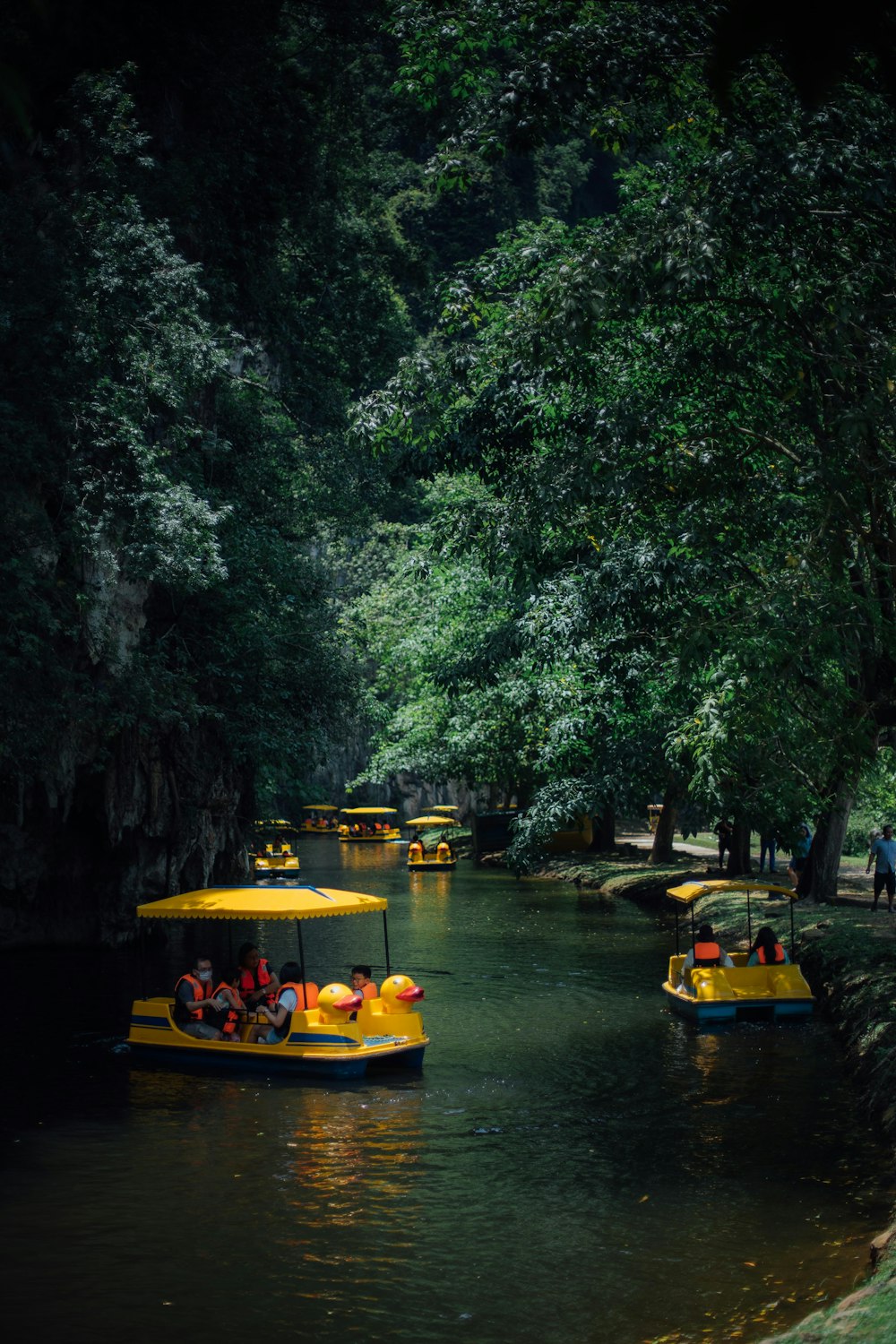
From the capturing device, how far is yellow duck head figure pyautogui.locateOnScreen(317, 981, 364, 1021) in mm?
16719

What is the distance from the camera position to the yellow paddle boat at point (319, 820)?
265 feet

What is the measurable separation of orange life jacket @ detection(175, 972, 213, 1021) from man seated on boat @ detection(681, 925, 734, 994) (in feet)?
22.7

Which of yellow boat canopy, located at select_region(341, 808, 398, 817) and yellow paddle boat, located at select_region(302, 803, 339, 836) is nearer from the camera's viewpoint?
yellow boat canopy, located at select_region(341, 808, 398, 817)

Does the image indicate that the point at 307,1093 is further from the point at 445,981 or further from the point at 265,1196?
the point at 445,981

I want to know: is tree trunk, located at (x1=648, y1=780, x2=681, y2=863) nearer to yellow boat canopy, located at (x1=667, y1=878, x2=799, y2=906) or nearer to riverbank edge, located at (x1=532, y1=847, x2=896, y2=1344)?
riverbank edge, located at (x1=532, y1=847, x2=896, y2=1344)

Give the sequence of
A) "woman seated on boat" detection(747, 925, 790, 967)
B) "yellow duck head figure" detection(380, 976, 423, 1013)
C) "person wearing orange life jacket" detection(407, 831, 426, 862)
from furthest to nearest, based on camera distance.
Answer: "person wearing orange life jacket" detection(407, 831, 426, 862), "woman seated on boat" detection(747, 925, 790, 967), "yellow duck head figure" detection(380, 976, 423, 1013)

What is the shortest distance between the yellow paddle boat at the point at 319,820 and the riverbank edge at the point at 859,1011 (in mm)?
46809

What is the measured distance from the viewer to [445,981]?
78.2ft

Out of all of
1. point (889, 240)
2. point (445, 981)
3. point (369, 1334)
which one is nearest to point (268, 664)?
point (445, 981)

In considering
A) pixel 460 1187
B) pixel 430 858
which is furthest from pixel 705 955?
pixel 430 858

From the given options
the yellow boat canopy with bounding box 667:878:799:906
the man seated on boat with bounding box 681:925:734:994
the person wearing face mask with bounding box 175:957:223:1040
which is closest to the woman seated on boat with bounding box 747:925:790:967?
the man seated on boat with bounding box 681:925:734:994

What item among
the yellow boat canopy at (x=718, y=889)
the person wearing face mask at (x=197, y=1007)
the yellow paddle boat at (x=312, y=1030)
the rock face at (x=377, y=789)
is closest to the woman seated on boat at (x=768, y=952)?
the yellow boat canopy at (x=718, y=889)

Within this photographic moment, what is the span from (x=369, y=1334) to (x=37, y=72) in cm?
2086

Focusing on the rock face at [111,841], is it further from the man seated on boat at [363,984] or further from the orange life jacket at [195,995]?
the man seated on boat at [363,984]
